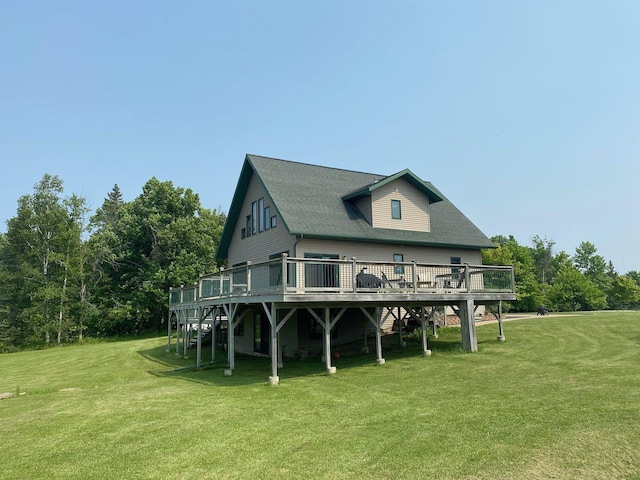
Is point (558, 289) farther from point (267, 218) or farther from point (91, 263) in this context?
point (91, 263)

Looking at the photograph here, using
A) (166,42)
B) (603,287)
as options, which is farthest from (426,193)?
(603,287)

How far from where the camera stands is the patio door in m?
13.5

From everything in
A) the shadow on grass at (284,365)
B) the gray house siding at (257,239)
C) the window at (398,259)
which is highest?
the gray house siding at (257,239)

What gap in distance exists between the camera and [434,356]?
15109 mm

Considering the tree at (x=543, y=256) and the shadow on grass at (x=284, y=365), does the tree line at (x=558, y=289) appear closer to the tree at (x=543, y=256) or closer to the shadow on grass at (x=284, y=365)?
the tree at (x=543, y=256)

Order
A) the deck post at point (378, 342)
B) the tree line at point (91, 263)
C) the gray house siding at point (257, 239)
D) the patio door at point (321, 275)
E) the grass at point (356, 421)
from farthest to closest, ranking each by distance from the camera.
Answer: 1. the tree line at point (91, 263)
2. the gray house siding at point (257, 239)
3. the deck post at point (378, 342)
4. the patio door at point (321, 275)
5. the grass at point (356, 421)

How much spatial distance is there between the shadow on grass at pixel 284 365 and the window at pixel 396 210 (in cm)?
548

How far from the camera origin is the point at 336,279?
46.1 feet

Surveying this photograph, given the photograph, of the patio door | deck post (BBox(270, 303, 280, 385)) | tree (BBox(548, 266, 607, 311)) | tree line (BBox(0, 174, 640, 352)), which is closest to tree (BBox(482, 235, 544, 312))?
tree (BBox(548, 266, 607, 311))

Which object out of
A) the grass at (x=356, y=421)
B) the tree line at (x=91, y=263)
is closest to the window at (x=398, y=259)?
the grass at (x=356, y=421)

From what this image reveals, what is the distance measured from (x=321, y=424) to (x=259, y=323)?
13.0m

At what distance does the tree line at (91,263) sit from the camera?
3456cm

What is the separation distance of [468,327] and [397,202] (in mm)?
7167

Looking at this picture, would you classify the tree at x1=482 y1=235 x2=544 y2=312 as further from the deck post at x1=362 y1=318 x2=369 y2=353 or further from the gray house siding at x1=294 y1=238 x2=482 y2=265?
the deck post at x1=362 y1=318 x2=369 y2=353
